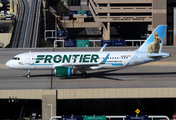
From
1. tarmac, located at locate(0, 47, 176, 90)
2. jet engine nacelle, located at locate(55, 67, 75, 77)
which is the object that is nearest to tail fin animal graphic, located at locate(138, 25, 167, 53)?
tarmac, located at locate(0, 47, 176, 90)

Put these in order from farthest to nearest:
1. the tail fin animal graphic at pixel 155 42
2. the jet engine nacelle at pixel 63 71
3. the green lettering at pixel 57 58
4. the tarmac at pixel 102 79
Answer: the tail fin animal graphic at pixel 155 42, the green lettering at pixel 57 58, the jet engine nacelle at pixel 63 71, the tarmac at pixel 102 79

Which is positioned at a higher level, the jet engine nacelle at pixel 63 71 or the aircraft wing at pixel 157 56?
the aircraft wing at pixel 157 56

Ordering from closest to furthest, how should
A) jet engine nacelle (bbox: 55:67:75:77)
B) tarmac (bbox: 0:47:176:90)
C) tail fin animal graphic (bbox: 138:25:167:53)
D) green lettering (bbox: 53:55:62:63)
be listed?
tarmac (bbox: 0:47:176:90) → jet engine nacelle (bbox: 55:67:75:77) → green lettering (bbox: 53:55:62:63) → tail fin animal graphic (bbox: 138:25:167:53)

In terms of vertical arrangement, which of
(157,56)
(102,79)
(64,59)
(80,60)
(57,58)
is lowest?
(102,79)

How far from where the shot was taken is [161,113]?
155 feet

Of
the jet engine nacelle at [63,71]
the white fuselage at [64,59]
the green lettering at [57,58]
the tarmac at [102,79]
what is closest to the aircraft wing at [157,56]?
the white fuselage at [64,59]

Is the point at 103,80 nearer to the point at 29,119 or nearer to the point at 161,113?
the point at 161,113

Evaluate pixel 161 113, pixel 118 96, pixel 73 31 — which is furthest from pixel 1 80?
pixel 73 31

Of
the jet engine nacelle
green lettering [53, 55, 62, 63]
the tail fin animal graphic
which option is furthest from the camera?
the tail fin animal graphic

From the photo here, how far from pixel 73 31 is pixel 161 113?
13024cm

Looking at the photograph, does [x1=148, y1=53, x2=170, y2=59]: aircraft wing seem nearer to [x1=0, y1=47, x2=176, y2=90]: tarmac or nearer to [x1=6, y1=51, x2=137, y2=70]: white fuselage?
[x1=6, y1=51, x2=137, y2=70]: white fuselage

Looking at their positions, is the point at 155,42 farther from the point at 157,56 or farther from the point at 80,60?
the point at 80,60

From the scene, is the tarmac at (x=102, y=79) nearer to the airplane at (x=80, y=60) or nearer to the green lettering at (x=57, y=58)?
the airplane at (x=80, y=60)

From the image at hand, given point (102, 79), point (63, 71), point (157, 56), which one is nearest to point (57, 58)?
point (63, 71)
